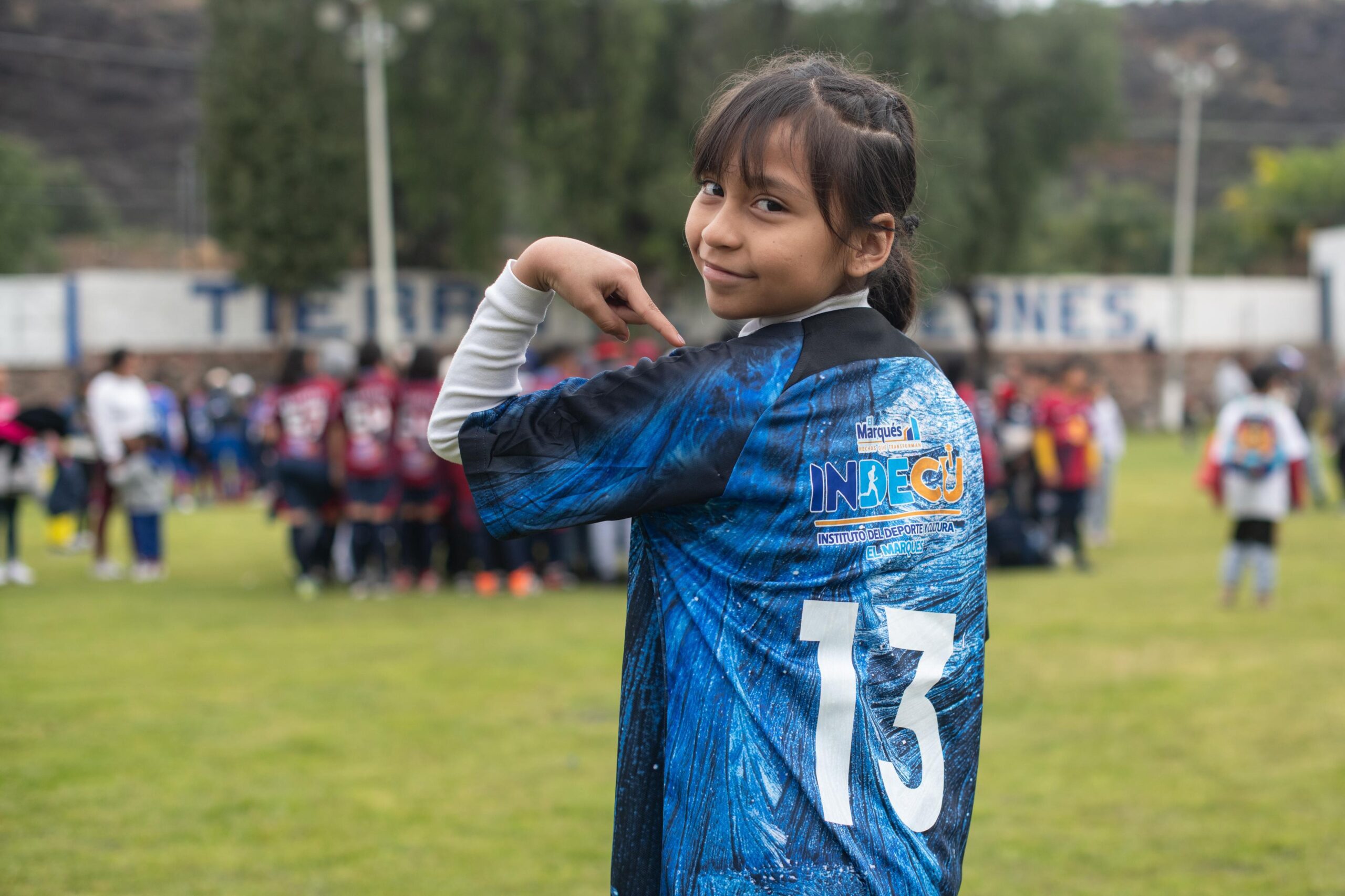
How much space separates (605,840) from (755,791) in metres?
3.49

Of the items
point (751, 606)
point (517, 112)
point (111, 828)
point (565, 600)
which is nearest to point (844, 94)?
point (751, 606)

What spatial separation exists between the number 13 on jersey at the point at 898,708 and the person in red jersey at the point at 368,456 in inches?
350

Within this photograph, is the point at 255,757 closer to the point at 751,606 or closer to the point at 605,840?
the point at 605,840

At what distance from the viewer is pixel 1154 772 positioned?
18.7ft

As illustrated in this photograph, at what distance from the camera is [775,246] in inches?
62.6

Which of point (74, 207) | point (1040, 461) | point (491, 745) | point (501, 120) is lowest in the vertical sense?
point (491, 745)

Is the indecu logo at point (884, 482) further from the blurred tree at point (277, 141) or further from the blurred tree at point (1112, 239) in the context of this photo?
the blurred tree at point (1112, 239)

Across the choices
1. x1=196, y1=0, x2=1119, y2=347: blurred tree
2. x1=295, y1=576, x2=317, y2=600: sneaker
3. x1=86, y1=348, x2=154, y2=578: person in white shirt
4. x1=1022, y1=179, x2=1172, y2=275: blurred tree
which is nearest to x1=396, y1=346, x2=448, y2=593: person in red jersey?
x1=295, y1=576, x2=317, y2=600: sneaker

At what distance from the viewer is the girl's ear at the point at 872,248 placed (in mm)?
1639

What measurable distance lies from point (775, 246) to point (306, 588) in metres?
10.0

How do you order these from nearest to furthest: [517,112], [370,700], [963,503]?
[963,503]
[370,700]
[517,112]

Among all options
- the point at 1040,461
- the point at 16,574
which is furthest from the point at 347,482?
the point at 1040,461

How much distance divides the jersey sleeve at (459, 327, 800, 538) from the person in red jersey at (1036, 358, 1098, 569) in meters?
10.8

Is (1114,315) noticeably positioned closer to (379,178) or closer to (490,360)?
(379,178)
